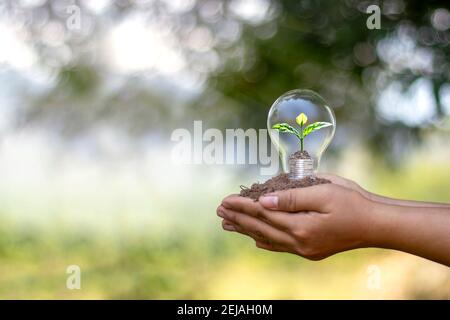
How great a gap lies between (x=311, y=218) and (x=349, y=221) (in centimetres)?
5

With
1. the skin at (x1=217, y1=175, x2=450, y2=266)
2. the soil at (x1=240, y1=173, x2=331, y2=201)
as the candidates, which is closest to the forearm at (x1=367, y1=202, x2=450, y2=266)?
the skin at (x1=217, y1=175, x2=450, y2=266)

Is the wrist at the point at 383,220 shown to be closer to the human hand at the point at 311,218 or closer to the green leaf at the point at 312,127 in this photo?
the human hand at the point at 311,218

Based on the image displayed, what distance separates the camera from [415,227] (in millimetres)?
840

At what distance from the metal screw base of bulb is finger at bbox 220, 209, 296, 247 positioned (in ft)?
0.35

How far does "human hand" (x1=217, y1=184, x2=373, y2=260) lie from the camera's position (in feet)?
2.75

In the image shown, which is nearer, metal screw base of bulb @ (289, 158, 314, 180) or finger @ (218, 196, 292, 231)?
finger @ (218, 196, 292, 231)

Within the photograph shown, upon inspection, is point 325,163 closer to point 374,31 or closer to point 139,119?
point 374,31

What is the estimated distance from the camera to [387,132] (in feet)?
6.51

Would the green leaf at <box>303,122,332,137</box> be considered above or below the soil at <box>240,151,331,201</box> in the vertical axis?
above

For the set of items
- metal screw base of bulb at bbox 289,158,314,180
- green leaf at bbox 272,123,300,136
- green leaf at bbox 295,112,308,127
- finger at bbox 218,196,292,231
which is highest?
green leaf at bbox 295,112,308,127

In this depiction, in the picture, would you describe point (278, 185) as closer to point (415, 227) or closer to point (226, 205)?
point (226, 205)

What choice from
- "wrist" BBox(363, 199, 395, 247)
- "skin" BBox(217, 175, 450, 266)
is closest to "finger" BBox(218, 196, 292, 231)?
"skin" BBox(217, 175, 450, 266)

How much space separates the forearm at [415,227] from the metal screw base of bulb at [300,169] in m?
0.17

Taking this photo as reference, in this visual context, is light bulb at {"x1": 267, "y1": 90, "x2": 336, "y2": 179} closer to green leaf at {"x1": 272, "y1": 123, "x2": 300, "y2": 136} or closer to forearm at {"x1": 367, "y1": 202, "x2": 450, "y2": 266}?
green leaf at {"x1": 272, "y1": 123, "x2": 300, "y2": 136}
